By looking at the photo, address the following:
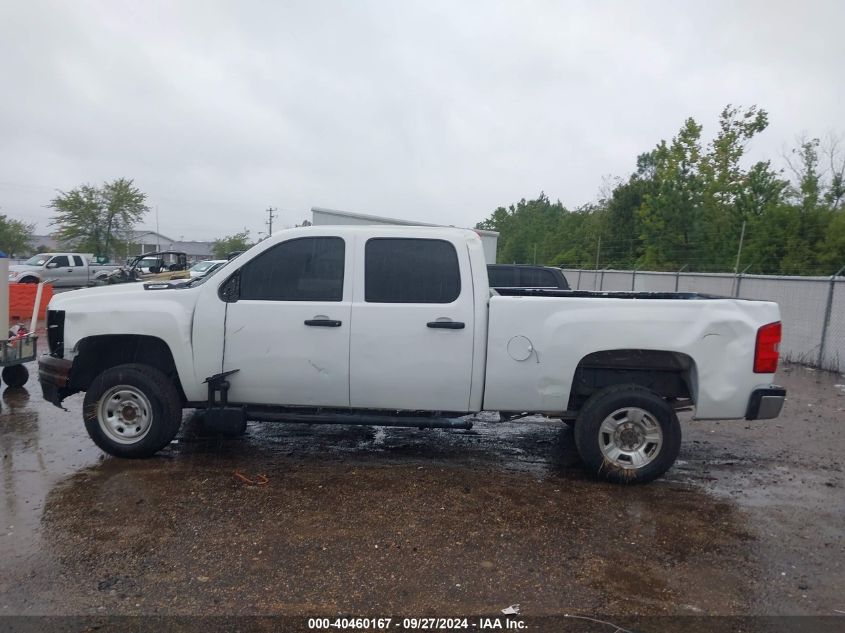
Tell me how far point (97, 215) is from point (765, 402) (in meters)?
44.6

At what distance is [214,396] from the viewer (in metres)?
5.11

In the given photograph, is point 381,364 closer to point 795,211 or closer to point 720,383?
point 720,383

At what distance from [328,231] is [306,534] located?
8.13 feet

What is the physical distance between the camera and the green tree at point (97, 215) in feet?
132

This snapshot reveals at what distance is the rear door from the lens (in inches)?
193

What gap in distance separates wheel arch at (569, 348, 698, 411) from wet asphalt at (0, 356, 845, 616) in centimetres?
75

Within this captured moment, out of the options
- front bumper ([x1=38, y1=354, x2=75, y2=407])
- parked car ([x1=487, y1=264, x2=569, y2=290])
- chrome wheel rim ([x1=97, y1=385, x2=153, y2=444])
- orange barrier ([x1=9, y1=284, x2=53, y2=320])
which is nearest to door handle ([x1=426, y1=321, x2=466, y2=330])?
chrome wheel rim ([x1=97, y1=385, x2=153, y2=444])

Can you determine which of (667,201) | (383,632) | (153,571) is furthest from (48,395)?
(667,201)

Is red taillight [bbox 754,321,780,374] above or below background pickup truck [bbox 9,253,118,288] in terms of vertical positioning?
above

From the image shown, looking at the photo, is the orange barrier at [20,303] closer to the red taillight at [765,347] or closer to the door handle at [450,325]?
the door handle at [450,325]

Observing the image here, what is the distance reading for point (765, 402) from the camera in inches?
Answer: 187

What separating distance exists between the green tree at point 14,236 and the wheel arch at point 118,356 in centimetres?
5088

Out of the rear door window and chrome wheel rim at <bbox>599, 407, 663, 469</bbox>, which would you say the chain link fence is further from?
the rear door window

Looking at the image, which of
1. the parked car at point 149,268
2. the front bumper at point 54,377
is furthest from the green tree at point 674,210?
the front bumper at point 54,377
